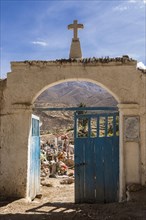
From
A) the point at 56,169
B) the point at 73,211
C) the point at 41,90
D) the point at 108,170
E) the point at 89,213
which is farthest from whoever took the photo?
the point at 56,169

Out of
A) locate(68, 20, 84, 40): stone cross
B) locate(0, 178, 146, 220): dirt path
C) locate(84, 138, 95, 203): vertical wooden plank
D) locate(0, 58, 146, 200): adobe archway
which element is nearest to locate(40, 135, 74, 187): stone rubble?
locate(84, 138, 95, 203): vertical wooden plank

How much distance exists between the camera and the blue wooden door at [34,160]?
27.6 ft

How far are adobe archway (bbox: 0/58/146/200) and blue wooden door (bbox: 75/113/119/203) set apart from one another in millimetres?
482

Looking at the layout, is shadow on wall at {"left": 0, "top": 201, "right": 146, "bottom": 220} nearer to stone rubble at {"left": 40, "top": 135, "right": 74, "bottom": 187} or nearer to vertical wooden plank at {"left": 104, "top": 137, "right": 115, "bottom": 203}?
vertical wooden plank at {"left": 104, "top": 137, "right": 115, "bottom": 203}

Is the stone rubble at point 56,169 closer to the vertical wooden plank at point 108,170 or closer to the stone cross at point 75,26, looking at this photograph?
the vertical wooden plank at point 108,170

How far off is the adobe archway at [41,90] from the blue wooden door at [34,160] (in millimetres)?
572

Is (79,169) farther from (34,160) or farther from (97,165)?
(34,160)

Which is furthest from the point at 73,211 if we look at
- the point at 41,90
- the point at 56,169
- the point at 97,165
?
the point at 56,169

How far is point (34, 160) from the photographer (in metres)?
8.88

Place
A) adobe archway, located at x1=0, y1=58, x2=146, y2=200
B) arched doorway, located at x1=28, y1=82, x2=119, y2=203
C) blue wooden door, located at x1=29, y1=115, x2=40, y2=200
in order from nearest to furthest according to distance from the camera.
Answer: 1. adobe archway, located at x1=0, y1=58, x2=146, y2=200
2. arched doorway, located at x1=28, y1=82, x2=119, y2=203
3. blue wooden door, located at x1=29, y1=115, x2=40, y2=200

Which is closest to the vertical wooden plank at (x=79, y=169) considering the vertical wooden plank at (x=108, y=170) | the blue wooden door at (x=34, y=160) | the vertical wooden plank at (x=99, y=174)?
the vertical wooden plank at (x=99, y=174)

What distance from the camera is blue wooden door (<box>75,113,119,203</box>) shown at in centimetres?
812

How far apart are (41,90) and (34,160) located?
2.21m

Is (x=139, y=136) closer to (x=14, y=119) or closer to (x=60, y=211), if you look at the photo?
(x=60, y=211)
